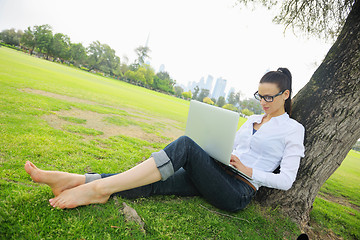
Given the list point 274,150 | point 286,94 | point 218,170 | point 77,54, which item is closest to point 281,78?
point 286,94

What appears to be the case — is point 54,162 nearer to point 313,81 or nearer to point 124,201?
point 124,201

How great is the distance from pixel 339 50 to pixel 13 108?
250 inches

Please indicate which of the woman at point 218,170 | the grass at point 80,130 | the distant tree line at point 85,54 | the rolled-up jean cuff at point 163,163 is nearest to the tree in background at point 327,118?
the woman at point 218,170

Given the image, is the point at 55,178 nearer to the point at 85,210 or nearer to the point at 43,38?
the point at 85,210

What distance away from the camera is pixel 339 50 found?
2646mm

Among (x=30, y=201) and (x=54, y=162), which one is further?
(x=54, y=162)

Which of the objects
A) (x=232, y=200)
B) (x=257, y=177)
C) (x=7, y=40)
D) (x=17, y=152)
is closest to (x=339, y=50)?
(x=257, y=177)

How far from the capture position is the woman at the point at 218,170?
176 cm

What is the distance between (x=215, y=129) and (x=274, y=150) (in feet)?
2.54

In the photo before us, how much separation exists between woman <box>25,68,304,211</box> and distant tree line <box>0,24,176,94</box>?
76.7 metres

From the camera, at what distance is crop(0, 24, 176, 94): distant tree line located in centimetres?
6519

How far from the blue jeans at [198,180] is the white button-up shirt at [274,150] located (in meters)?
0.26

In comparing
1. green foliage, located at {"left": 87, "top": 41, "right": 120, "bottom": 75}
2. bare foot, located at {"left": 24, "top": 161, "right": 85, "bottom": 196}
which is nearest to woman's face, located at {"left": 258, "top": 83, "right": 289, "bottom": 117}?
bare foot, located at {"left": 24, "top": 161, "right": 85, "bottom": 196}

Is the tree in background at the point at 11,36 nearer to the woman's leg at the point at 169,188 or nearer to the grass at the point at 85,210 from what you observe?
the grass at the point at 85,210
